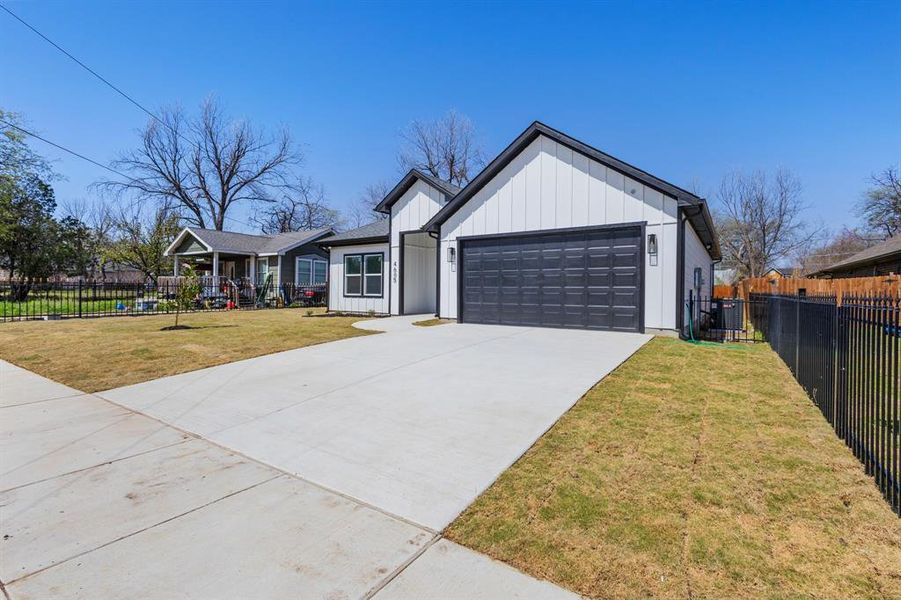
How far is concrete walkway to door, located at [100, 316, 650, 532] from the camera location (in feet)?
9.92

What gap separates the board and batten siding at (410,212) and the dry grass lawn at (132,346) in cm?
443

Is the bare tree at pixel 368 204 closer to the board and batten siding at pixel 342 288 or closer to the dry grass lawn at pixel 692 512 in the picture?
the board and batten siding at pixel 342 288

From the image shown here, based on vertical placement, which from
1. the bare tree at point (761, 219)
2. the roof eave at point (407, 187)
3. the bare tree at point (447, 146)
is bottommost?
the roof eave at point (407, 187)

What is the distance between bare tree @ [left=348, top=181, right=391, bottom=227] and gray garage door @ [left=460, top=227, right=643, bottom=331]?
27879 millimetres

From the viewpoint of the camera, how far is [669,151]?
89.7ft

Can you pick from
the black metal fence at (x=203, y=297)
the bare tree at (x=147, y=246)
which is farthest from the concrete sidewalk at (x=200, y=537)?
the bare tree at (x=147, y=246)

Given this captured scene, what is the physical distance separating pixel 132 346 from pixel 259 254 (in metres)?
15.6

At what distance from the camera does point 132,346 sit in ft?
28.1

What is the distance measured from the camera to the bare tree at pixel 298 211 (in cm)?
3862

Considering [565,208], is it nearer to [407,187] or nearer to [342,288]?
[407,187]

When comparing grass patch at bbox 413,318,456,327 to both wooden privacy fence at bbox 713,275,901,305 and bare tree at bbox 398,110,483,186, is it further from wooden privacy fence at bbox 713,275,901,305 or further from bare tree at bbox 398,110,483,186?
bare tree at bbox 398,110,483,186

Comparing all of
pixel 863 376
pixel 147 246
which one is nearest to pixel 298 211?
pixel 147 246

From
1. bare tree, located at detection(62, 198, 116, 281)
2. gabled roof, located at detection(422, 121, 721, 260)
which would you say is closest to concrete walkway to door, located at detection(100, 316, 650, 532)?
gabled roof, located at detection(422, 121, 721, 260)

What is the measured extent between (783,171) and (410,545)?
1588 inches
